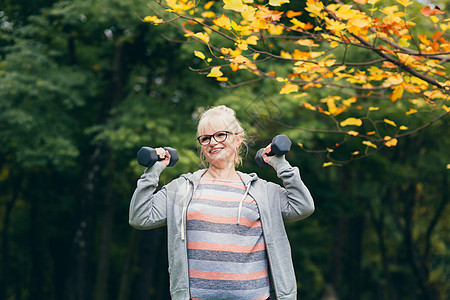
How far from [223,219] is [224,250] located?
0.47ft

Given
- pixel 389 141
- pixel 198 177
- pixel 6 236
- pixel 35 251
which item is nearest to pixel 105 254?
pixel 35 251

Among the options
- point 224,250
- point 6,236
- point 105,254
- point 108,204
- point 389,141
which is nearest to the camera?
point 224,250

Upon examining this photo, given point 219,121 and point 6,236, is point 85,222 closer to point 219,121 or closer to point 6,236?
point 6,236

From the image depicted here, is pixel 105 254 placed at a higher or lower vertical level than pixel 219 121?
lower

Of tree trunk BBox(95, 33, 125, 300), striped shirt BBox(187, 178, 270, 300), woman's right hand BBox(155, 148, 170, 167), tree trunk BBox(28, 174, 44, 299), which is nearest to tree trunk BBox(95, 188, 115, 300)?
tree trunk BBox(95, 33, 125, 300)

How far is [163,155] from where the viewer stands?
263 centimetres

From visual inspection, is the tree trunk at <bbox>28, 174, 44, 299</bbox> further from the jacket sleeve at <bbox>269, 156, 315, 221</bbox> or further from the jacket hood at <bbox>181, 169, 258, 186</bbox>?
the jacket sleeve at <bbox>269, 156, 315, 221</bbox>

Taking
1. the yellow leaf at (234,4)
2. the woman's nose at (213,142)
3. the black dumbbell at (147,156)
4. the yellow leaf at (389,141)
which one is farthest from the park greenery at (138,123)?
the black dumbbell at (147,156)

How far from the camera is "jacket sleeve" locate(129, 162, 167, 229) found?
8.27 ft

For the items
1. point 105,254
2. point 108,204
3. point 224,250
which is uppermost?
point 224,250

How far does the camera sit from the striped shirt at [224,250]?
8.19ft

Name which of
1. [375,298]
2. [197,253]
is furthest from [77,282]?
[375,298]

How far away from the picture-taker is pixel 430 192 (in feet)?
51.3

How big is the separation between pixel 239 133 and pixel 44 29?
839 cm
